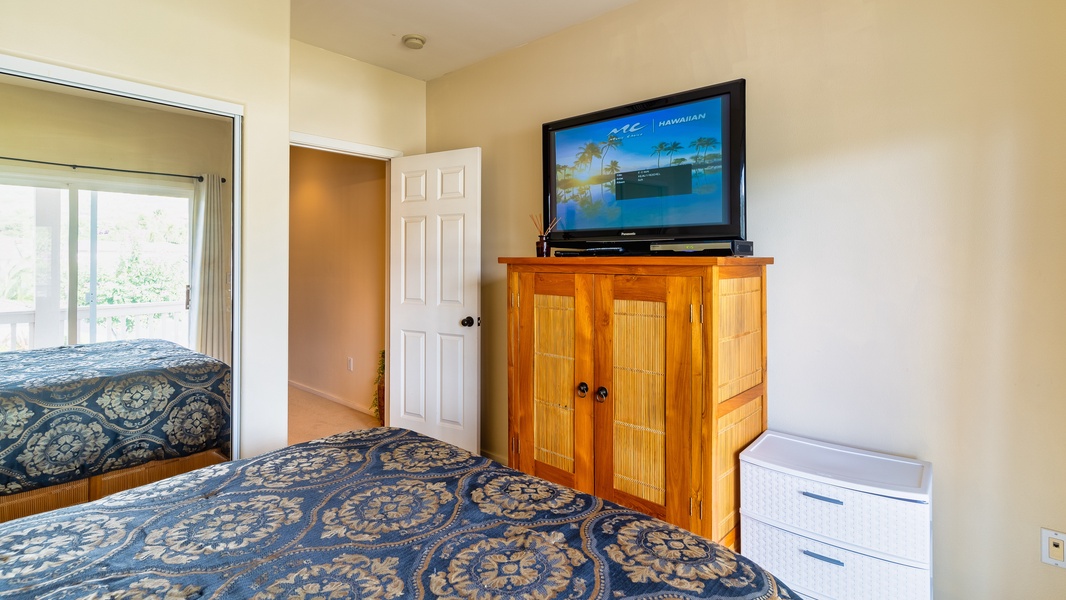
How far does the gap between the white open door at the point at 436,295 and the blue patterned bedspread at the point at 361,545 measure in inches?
77.9

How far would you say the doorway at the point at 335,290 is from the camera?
14.9ft

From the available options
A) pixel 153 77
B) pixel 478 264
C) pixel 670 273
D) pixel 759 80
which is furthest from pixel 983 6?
pixel 153 77

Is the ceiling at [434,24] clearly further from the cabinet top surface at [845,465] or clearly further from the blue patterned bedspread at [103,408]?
the cabinet top surface at [845,465]

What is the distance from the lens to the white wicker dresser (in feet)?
5.50

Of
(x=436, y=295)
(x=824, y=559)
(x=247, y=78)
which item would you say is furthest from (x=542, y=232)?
(x=824, y=559)

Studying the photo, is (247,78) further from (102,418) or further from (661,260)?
(661,260)

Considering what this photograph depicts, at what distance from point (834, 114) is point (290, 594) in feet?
8.12

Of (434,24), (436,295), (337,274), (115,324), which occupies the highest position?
(434,24)

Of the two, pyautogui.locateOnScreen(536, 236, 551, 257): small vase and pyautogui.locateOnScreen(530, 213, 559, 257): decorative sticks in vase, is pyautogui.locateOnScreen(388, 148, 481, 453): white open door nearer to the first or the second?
pyautogui.locateOnScreen(530, 213, 559, 257): decorative sticks in vase

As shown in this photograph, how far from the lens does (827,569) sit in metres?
1.83

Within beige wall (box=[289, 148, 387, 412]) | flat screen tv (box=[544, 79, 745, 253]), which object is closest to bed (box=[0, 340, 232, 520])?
flat screen tv (box=[544, 79, 745, 253])

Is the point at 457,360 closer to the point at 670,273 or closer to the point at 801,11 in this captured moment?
the point at 670,273

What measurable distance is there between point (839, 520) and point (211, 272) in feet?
9.53

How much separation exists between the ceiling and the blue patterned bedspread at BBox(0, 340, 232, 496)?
79.5 inches
